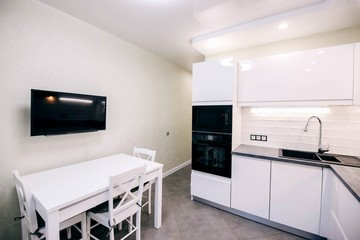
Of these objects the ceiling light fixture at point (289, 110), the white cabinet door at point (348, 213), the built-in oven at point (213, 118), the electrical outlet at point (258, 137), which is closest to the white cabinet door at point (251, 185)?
the built-in oven at point (213, 118)

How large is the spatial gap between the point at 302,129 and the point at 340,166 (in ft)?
2.31

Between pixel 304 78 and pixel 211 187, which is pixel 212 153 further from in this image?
pixel 304 78

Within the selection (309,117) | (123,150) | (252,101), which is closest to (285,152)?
(309,117)

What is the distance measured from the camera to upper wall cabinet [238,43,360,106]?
6.03ft

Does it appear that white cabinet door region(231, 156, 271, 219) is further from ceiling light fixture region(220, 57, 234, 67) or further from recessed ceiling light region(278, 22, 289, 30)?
recessed ceiling light region(278, 22, 289, 30)

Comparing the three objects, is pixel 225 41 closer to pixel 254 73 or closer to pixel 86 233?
pixel 254 73

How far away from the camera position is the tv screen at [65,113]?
5.46ft

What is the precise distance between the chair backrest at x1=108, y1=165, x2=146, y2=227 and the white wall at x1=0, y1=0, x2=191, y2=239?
101 cm

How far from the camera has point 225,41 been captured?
256 cm

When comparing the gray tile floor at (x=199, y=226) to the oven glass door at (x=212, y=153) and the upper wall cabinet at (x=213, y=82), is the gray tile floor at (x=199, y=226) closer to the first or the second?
the oven glass door at (x=212, y=153)

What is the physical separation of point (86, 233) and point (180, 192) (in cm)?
174

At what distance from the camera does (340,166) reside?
5.64ft

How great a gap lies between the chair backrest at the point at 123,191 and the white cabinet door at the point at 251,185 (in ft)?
4.47

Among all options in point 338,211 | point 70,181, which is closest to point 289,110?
point 338,211
